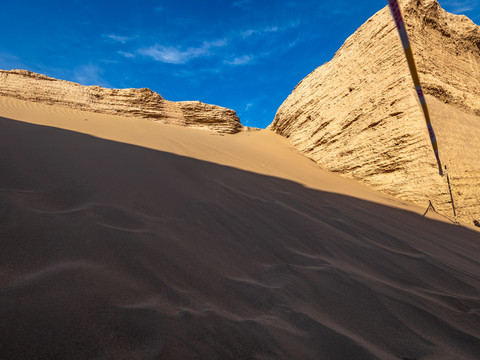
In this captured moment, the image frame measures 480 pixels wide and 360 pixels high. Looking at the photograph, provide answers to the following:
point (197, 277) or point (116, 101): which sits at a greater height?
point (116, 101)

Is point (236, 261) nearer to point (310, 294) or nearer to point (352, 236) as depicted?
point (310, 294)

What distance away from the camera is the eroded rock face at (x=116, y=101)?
995 centimetres

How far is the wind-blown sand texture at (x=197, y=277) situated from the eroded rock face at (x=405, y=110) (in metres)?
2.12

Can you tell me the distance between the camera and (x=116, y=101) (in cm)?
1078

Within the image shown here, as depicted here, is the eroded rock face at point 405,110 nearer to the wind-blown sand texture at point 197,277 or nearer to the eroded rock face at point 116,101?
the wind-blown sand texture at point 197,277

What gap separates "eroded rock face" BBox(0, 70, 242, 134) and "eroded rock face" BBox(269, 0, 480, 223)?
640 cm

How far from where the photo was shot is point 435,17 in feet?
17.4

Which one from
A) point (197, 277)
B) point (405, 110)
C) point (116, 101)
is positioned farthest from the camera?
point (116, 101)

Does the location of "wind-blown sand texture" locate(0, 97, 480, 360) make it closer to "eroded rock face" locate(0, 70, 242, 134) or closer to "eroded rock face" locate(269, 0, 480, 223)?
"eroded rock face" locate(269, 0, 480, 223)

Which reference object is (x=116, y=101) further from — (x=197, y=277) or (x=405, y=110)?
(x=197, y=277)

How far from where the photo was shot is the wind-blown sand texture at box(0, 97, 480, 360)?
66 centimetres

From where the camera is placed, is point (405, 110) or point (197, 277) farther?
point (405, 110)

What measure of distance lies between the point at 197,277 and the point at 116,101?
12184 mm

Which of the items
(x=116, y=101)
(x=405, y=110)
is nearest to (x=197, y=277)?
(x=405, y=110)
